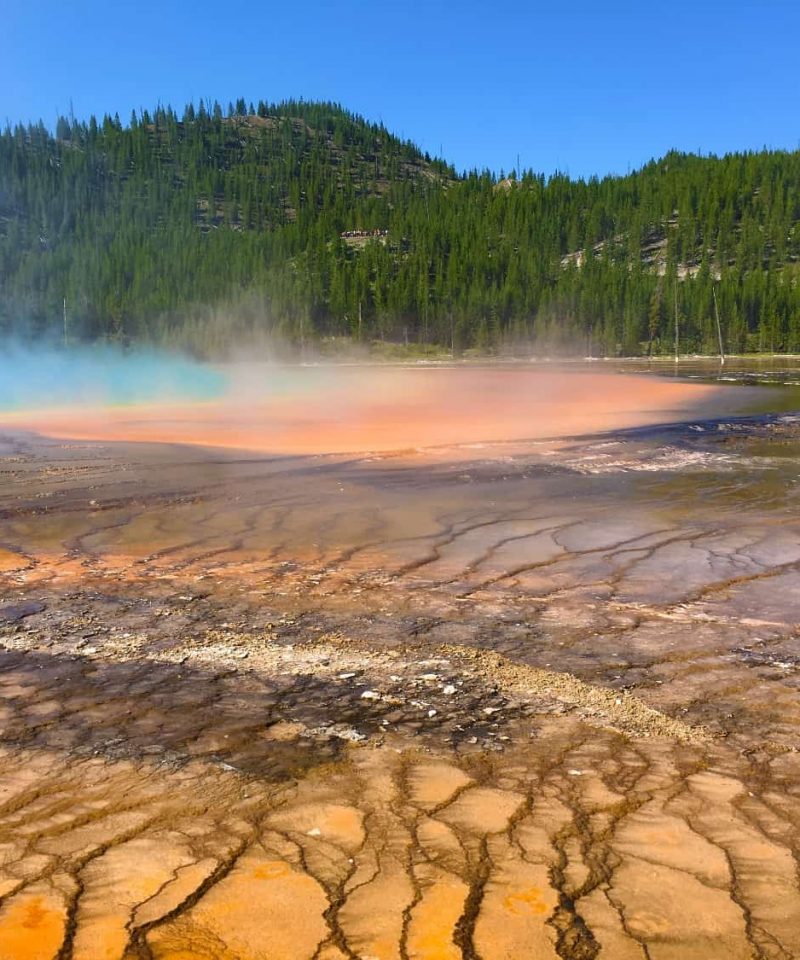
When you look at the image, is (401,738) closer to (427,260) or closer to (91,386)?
(91,386)

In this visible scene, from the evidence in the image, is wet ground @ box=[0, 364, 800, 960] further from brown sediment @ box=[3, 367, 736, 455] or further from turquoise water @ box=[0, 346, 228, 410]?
turquoise water @ box=[0, 346, 228, 410]

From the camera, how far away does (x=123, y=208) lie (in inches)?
6890

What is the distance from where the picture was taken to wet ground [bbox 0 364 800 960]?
361 centimetres

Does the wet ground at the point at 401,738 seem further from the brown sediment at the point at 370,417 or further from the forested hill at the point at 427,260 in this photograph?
the forested hill at the point at 427,260

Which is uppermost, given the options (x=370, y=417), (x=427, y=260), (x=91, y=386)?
(x=427, y=260)

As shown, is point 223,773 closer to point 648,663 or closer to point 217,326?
point 648,663

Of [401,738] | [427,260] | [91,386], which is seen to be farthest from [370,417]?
[427,260]

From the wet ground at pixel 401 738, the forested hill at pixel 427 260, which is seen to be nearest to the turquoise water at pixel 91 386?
the wet ground at pixel 401 738

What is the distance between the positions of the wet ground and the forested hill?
307 ft

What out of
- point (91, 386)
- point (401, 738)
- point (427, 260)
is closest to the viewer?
point (401, 738)

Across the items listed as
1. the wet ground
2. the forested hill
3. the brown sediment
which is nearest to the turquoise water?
the brown sediment

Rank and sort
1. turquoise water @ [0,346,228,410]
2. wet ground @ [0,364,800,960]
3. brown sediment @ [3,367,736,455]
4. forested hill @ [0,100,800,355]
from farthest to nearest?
forested hill @ [0,100,800,355], turquoise water @ [0,346,228,410], brown sediment @ [3,367,736,455], wet ground @ [0,364,800,960]

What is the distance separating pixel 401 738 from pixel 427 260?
124 meters

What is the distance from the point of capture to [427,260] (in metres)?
125
